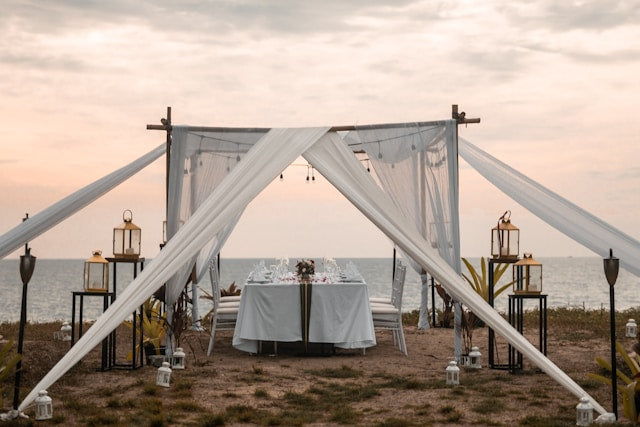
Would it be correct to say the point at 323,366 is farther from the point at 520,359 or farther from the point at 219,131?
the point at 219,131

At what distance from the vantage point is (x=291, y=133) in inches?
249

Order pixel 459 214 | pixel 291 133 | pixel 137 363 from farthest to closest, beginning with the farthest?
pixel 137 363 → pixel 459 214 → pixel 291 133

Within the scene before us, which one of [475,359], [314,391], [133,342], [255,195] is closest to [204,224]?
[255,195]

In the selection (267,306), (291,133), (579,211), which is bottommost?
(267,306)

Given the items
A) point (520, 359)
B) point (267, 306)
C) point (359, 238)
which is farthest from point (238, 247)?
point (520, 359)

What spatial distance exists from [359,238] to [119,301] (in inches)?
592

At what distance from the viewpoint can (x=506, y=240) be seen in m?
6.84

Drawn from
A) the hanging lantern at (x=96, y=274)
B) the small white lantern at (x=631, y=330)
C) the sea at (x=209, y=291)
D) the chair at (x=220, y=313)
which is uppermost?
the hanging lantern at (x=96, y=274)

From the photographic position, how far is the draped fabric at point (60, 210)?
567cm

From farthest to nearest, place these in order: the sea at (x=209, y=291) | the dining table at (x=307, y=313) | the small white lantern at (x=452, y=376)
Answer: the sea at (x=209, y=291), the dining table at (x=307, y=313), the small white lantern at (x=452, y=376)

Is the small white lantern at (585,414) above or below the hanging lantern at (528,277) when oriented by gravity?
below

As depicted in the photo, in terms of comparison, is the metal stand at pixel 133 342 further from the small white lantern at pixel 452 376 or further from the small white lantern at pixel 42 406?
the small white lantern at pixel 452 376

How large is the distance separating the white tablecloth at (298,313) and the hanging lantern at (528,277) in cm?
154

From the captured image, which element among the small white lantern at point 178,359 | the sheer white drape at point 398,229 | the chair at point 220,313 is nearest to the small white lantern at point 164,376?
the small white lantern at point 178,359
